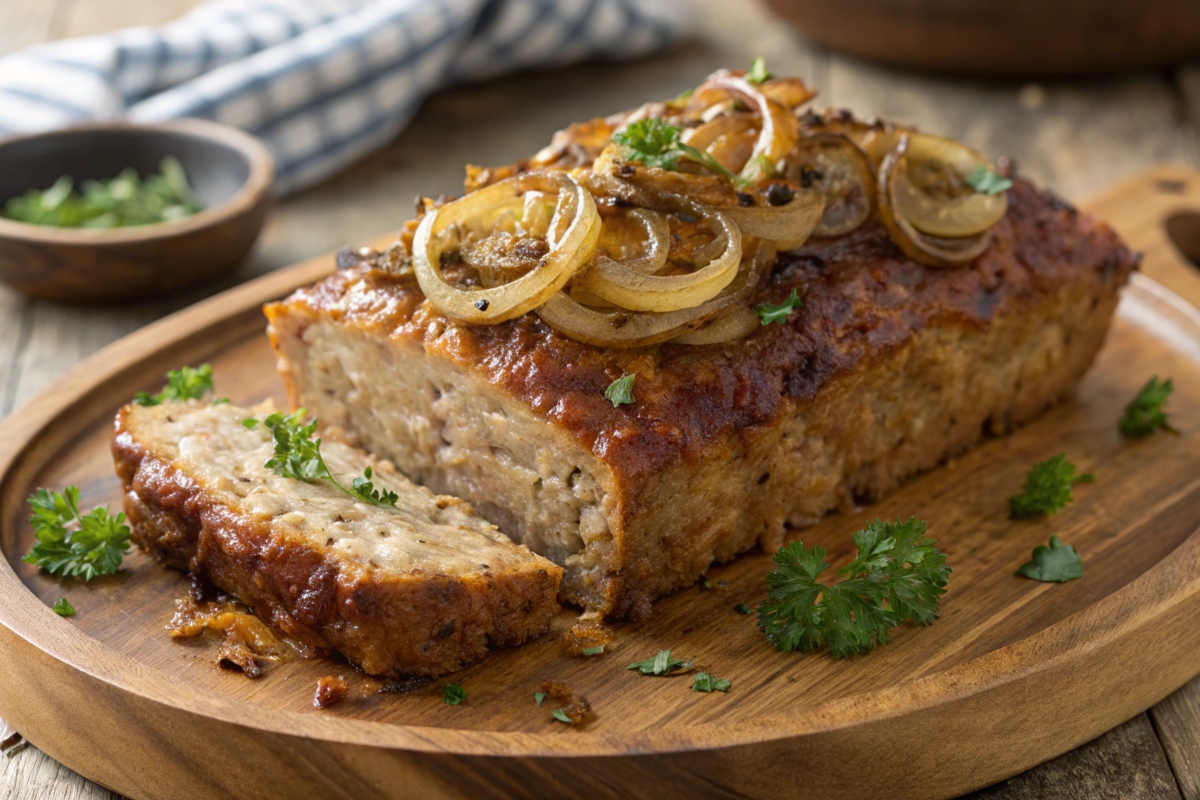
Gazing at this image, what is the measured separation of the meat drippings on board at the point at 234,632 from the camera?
4.95 metres

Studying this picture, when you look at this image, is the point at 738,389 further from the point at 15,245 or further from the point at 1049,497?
the point at 15,245

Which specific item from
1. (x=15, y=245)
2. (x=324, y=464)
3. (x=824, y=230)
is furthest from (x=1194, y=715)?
(x=15, y=245)

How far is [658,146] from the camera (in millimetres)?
5797

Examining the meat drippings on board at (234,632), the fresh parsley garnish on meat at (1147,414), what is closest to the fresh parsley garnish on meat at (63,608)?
the meat drippings on board at (234,632)

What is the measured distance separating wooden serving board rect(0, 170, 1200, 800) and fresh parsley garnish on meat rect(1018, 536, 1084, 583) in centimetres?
6

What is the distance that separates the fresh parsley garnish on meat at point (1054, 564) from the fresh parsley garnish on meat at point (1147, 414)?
1317 mm

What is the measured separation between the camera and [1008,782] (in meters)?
4.88

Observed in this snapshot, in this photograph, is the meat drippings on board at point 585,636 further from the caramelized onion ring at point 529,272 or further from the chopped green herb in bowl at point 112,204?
the chopped green herb in bowl at point 112,204

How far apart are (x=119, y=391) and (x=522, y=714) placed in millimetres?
3234

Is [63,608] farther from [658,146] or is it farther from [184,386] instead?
[658,146]

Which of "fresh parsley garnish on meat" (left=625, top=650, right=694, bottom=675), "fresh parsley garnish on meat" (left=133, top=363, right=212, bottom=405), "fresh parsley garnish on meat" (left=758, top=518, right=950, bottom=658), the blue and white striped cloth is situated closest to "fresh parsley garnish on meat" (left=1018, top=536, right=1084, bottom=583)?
"fresh parsley garnish on meat" (left=758, top=518, right=950, bottom=658)

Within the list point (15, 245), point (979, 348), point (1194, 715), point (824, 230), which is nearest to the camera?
point (1194, 715)

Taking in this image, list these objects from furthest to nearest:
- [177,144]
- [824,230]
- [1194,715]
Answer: [177,144], [824,230], [1194,715]

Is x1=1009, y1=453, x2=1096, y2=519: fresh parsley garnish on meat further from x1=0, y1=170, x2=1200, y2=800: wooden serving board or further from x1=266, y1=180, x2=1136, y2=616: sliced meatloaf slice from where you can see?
x1=266, y1=180, x2=1136, y2=616: sliced meatloaf slice
